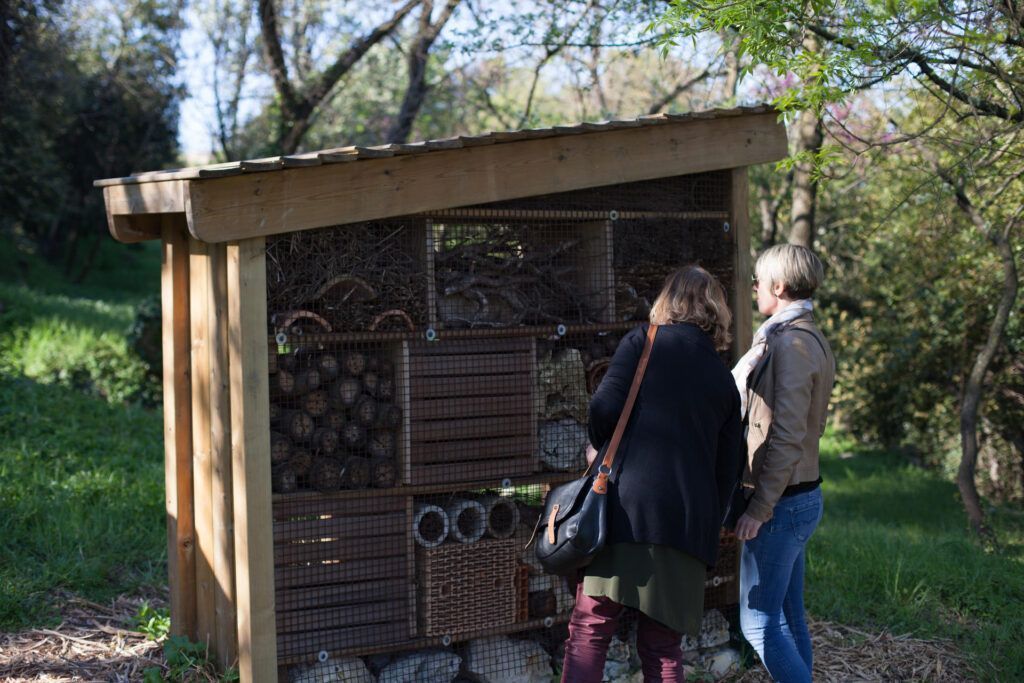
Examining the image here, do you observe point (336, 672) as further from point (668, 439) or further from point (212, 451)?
point (668, 439)

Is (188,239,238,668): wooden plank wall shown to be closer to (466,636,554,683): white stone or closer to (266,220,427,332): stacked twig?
(266,220,427,332): stacked twig

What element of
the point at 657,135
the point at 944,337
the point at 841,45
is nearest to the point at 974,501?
the point at 944,337

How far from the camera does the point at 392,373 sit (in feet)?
14.0

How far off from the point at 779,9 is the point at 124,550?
4.92 m

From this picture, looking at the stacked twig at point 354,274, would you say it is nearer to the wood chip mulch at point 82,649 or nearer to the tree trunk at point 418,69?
the wood chip mulch at point 82,649

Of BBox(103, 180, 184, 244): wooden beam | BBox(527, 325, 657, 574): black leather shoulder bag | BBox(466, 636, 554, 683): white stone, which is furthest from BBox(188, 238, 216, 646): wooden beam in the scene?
BBox(527, 325, 657, 574): black leather shoulder bag

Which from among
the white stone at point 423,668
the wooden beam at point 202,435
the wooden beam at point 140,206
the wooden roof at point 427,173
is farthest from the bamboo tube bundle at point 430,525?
the wooden beam at point 140,206

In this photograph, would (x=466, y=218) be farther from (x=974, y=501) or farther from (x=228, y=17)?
(x=228, y=17)

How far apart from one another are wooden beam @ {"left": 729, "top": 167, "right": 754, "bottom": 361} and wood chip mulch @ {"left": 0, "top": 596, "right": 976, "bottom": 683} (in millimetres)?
1676

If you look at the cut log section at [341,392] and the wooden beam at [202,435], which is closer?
the cut log section at [341,392]

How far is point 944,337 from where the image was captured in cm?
947

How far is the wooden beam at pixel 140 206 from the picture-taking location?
381cm

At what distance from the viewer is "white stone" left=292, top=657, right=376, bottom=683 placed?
13.2 ft

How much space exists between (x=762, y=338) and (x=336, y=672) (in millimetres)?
2289
